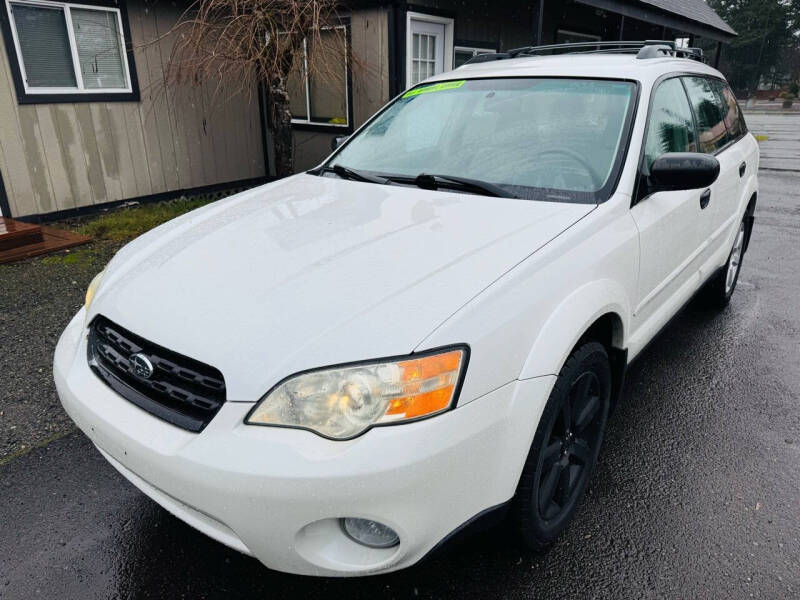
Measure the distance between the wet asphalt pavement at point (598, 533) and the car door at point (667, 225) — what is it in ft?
2.11

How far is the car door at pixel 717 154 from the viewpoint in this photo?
10.9ft

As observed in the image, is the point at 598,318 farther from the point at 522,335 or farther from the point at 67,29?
the point at 67,29

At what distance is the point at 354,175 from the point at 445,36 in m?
7.17

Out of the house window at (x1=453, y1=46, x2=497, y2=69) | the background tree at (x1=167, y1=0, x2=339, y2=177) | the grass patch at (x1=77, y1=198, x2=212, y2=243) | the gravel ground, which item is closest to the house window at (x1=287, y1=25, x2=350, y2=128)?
the background tree at (x1=167, y1=0, x2=339, y2=177)

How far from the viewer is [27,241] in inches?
224

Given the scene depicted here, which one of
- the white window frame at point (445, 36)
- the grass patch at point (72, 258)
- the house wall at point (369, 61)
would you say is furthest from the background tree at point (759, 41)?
the grass patch at point (72, 258)

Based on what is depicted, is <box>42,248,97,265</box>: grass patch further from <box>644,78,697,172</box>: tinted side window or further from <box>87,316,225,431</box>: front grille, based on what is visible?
<box>644,78,697,172</box>: tinted side window

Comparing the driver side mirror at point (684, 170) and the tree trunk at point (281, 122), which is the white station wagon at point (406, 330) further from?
the tree trunk at point (281, 122)

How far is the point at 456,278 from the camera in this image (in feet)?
5.92

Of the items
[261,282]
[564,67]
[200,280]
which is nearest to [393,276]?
[261,282]

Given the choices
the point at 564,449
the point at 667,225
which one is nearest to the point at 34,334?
the point at 564,449

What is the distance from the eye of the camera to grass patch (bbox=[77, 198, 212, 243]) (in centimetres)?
645

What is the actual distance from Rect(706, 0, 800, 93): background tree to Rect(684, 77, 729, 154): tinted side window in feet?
218

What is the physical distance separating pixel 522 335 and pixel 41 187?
7058 millimetres
